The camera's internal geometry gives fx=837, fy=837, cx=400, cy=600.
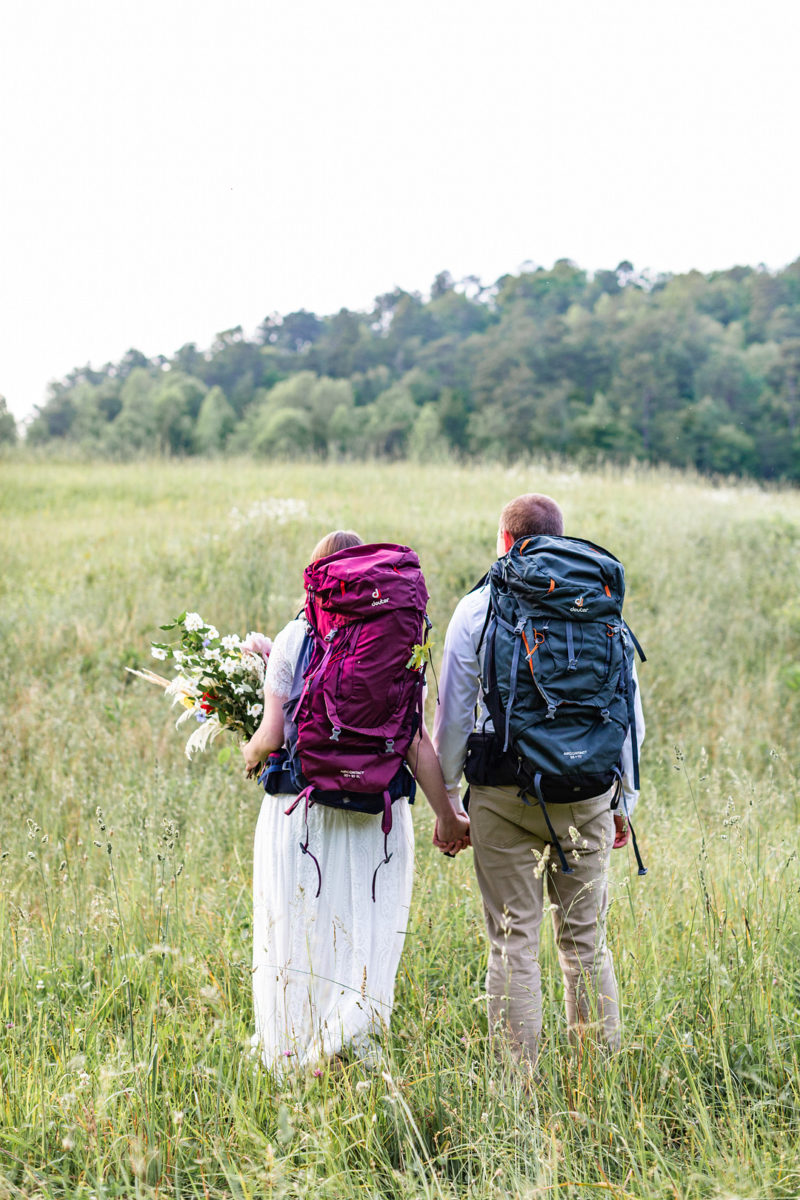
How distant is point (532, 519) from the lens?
3070 mm

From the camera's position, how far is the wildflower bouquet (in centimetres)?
321

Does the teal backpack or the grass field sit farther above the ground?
the teal backpack

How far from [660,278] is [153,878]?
6852cm

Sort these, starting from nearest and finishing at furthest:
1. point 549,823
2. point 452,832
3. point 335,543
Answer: point 549,823, point 335,543, point 452,832

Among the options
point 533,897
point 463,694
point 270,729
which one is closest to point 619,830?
point 533,897

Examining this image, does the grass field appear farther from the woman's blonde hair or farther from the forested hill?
the forested hill

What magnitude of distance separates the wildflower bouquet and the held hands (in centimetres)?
82

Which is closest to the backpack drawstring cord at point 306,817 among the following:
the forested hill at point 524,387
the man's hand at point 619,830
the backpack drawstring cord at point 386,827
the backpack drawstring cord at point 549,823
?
the backpack drawstring cord at point 386,827

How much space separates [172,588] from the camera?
30.1ft

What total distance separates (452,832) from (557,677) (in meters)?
0.82

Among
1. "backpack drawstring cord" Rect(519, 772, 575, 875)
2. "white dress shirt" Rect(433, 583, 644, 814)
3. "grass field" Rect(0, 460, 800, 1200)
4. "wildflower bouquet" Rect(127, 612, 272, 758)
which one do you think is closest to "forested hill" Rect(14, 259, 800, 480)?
"grass field" Rect(0, 460, 800, 1200)

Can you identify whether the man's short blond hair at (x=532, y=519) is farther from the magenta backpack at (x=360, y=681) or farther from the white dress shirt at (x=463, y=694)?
the magenta backpack at (x=360, y=681)

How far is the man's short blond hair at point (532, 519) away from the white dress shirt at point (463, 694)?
9.4 inches

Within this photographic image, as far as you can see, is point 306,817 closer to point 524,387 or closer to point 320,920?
point 320,920
